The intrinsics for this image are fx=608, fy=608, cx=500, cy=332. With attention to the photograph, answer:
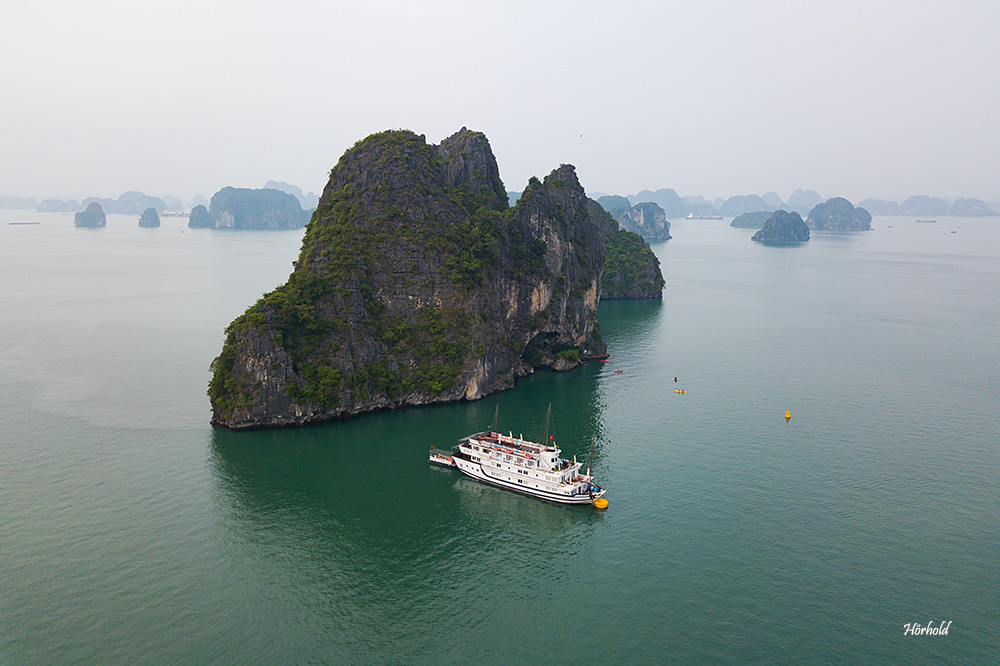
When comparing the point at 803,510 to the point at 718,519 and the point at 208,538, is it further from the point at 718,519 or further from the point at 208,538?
the point at 208,538

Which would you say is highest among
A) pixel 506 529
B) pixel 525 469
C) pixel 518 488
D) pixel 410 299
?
pixel 410 299

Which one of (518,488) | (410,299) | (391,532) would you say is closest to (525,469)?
(518,488)

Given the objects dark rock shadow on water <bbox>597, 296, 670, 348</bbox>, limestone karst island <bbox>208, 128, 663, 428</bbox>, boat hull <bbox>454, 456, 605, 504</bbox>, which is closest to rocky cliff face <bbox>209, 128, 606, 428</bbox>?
limestone karst island <bbox>208, 128, 663, 428</bbox>

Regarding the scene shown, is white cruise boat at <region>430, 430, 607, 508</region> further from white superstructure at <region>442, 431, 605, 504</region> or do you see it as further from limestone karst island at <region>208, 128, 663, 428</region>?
limestone karst island at <region>208, 128, 663, 428</region>

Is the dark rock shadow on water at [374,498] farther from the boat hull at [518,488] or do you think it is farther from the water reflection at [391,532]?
the boat hull at [518,488]

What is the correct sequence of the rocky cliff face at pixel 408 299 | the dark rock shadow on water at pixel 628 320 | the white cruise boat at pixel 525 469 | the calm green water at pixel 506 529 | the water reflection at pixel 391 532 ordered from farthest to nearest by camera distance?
the dark rock shadow on water at pixel 628 320 < the rocky cliff face at pixel 408 299 < the white cruise boat at pixel 525 469 < the water reflection at pixel 391 532 < the calm green water at pixel 506 529

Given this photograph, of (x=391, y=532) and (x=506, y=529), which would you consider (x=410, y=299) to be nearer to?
(x=391, y=532)

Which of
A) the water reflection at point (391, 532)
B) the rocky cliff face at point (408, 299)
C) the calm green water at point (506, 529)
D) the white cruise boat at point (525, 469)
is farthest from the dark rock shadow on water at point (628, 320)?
the white cruise boat at point (525, 469)
